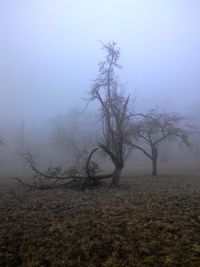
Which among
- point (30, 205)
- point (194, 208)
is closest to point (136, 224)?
point (194, 208)

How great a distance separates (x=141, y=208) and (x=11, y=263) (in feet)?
21.5

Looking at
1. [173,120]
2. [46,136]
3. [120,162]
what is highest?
[46,136]

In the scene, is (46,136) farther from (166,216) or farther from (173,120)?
(166,216)

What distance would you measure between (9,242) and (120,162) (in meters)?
14.8

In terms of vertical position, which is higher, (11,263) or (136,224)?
(136,224)

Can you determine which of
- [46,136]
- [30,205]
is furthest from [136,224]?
[46,136]

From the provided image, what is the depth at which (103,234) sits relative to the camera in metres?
10.3

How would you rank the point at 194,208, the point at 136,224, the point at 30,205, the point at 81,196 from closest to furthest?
the point at 136,224 < the point at 194,208 < the point at 30,205 < the point at 81,196

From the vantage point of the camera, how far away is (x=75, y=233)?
10633 mm

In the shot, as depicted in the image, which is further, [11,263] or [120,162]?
[120,162]

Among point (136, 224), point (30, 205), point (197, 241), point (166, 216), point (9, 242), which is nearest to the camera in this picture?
point (197, 241)

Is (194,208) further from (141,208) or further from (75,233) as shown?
(75,233)

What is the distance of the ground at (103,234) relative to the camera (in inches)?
334

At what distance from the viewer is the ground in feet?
27.8
